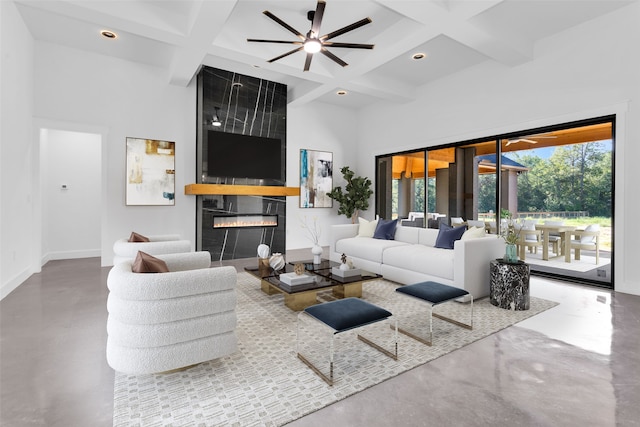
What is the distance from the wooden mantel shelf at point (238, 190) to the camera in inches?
238

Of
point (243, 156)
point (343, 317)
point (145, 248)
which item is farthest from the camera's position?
point (243, 156)

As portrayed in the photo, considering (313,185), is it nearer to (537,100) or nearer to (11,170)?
(537,100)

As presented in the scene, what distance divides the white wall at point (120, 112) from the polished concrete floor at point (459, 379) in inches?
115

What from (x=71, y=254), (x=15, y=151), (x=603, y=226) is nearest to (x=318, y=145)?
(x=15, y=151)

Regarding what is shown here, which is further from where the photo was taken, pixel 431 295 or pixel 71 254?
pixel 71 254

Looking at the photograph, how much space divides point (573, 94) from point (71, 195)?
9.24 m

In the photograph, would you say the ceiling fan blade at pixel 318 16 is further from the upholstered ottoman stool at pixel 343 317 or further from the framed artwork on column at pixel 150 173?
the framed artwork on column at pixel 150 173

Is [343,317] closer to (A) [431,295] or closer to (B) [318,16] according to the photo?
(A) [431,295]

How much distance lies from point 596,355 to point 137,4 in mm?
5946

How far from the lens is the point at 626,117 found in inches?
164

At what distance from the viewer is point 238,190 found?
6.40 meters

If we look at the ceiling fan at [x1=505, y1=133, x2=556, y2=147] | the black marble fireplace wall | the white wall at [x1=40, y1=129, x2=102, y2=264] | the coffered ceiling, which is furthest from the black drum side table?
the white wall at [x1=40, y1=129, x2=102, y2=264]

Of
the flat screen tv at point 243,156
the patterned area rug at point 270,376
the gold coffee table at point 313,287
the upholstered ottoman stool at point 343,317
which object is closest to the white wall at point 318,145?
the flat screen tv at point 243,156

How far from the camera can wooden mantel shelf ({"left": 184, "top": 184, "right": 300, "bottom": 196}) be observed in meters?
6.04
